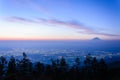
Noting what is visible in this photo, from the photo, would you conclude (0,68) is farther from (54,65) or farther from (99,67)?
(99,67)

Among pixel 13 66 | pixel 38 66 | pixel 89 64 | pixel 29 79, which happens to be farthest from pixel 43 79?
pixel 89 64

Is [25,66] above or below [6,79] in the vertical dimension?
below

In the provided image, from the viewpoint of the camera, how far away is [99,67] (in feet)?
202

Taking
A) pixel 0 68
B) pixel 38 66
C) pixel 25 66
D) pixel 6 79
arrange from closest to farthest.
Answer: pixel 6 79 → pixel 0 68 → pixel 25 66 → pixel 38 66

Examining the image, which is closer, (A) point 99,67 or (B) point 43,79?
(B) point 43,79

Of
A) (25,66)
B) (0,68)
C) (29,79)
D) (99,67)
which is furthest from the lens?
(99,67)

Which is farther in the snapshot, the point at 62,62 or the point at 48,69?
the point at 62,62

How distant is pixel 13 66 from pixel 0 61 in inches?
457

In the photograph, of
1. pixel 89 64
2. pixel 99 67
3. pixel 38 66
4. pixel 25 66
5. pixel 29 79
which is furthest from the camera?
pixel 89 64

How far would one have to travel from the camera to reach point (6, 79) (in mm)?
17703

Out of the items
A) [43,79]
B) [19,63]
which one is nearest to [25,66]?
[19,63]

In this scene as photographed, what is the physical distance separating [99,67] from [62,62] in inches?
526

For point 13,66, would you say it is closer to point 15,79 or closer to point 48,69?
point 48,69

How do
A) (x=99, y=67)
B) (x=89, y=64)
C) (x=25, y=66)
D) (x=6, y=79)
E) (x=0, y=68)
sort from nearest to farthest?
(x=6, y=79) → (x=0, y=68) → (x=25, y=66) → (x=99, y=67) → (x=89, y=64)
